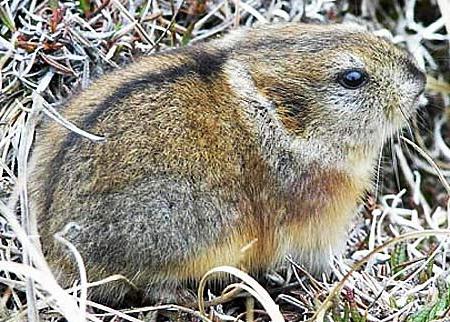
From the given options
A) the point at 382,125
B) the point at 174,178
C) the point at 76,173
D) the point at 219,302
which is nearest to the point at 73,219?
the point at 76,173

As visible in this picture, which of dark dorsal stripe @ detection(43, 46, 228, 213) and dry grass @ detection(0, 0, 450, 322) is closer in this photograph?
dry grass @ detection(0, 0, 450, 322)

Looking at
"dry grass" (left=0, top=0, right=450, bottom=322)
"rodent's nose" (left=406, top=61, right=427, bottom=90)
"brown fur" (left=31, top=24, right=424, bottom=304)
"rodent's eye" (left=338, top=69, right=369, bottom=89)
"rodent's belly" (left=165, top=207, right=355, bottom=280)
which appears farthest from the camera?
"rodent's nose" (left=406, top=61, right=427, bottom=90)

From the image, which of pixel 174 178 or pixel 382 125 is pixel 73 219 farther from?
pixel 382 125

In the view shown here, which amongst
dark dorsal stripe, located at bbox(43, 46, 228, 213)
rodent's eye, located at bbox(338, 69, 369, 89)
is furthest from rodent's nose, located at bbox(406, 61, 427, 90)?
dark dorsal stripe, located at bbox(43, 46, 228, 213)

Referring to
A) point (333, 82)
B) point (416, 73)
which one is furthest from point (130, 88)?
point (416, 73)

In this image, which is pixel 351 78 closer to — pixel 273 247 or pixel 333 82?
pixel 333 82

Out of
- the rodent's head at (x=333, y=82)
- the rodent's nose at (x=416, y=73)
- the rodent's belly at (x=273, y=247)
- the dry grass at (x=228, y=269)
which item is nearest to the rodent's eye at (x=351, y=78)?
the rodent's head at (x=333, y=82)

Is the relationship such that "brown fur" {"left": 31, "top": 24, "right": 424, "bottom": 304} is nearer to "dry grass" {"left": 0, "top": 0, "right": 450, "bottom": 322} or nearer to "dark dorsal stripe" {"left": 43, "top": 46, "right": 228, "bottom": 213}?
"dark dorsal stripe" {"left": 43, "top": 46, "right": 228, "bottom": 213}
